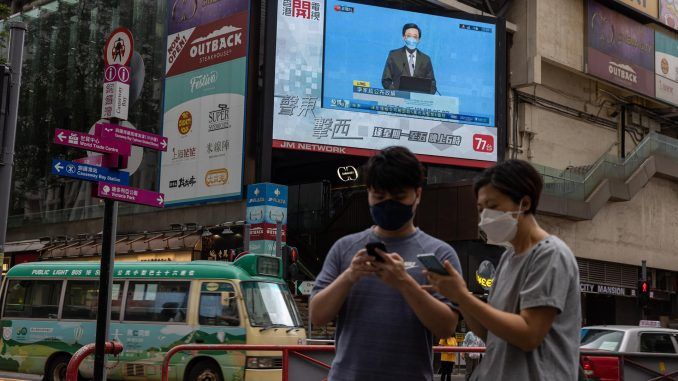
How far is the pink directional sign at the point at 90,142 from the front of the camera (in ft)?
27.7

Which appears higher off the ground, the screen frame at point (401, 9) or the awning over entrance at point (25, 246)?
the screen frame at point (401, 9)

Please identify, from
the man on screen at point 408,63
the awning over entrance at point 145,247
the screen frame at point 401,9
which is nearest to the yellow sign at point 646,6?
the screen frame at point 401,9

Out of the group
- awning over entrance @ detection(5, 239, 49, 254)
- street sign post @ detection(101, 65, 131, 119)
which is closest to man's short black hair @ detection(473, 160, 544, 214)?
street sign post @ detection(101, 65, 131, 119)

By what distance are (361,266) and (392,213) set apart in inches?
11.7

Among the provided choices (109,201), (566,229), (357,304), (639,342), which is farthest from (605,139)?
(357,304)

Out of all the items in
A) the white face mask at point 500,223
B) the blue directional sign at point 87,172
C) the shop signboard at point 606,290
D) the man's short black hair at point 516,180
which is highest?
the blue directional sign at point 87,172

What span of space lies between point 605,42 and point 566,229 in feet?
30.4

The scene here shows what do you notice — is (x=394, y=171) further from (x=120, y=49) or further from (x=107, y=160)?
(x=120, y=49)

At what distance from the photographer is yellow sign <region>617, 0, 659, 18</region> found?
127 ft

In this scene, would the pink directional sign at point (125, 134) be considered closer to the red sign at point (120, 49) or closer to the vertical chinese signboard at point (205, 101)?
the red sign at point (120, 49)

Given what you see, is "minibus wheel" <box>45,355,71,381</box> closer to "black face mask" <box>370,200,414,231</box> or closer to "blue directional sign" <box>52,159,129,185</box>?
"blue directional sign" <box>52,159,129,185</box>

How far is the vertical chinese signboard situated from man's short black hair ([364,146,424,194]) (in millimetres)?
27515

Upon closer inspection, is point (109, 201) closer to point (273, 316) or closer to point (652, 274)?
point (273, 316)

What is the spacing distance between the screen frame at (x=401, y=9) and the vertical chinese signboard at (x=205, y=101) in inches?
32.9
